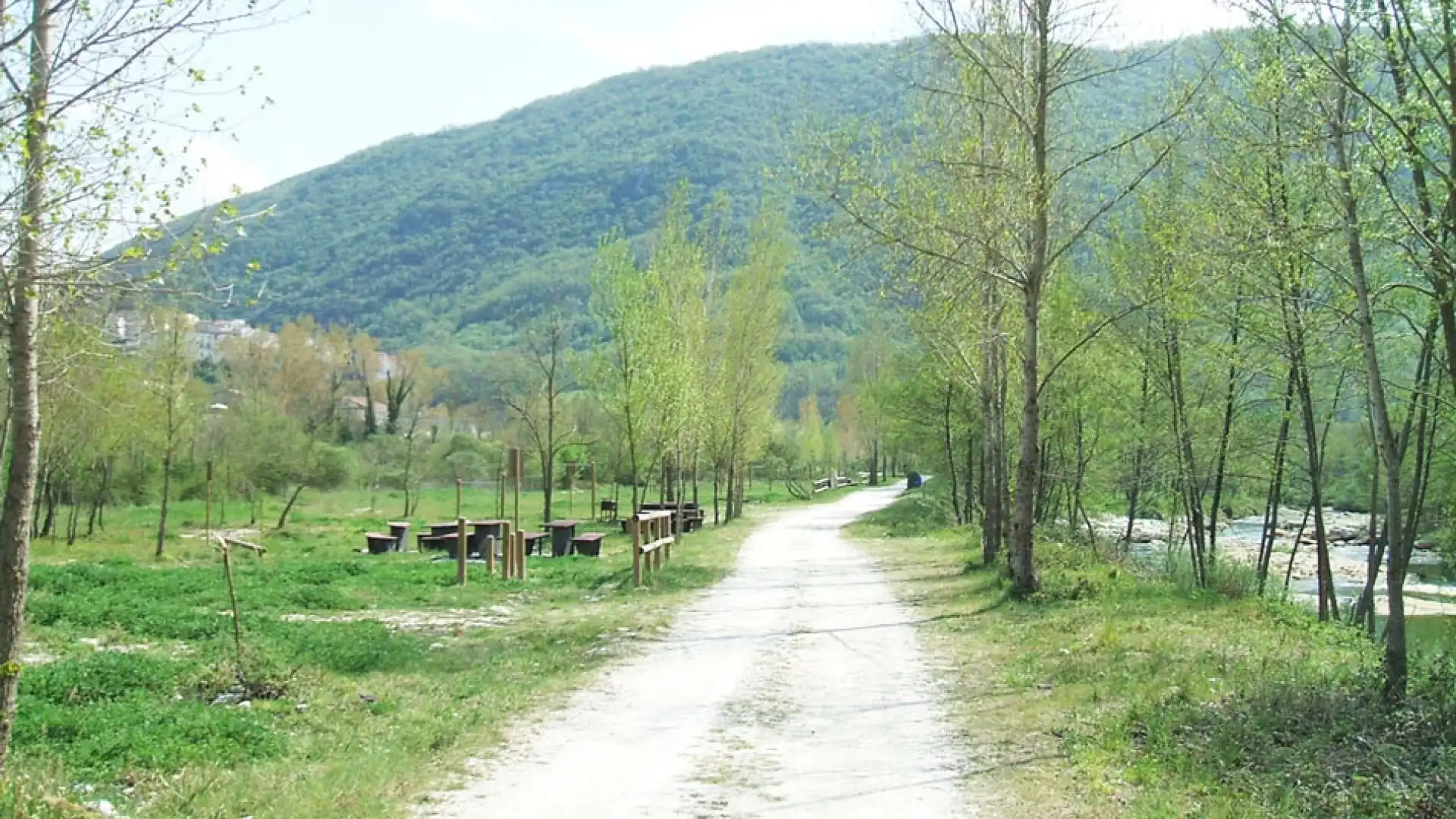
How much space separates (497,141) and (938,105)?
187211 mm

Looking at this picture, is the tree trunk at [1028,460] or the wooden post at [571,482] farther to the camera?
the wooden post at [571,482]

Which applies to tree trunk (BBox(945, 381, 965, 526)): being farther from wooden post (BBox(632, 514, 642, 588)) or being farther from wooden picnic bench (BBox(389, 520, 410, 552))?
wooden picnic bench (BBox(389, 520, 410, 552))

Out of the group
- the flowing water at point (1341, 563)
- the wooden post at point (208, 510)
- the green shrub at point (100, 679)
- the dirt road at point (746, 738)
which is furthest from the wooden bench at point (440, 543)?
the green shrub at point (100, 679)

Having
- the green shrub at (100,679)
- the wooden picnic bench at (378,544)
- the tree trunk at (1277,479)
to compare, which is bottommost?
the wooden picnic bench at (378,544)

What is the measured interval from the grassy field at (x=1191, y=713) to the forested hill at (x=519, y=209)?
10342 centimetres

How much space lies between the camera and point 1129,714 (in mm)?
8500

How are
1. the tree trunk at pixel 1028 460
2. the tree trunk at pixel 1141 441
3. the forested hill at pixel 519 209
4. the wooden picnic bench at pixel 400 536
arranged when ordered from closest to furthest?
the tree trunk at pixel 1028 460, the tree trunk at pixel 1141 441, the wooden picnic bench at pixel 400 536, the forested hill at pixel 519 209

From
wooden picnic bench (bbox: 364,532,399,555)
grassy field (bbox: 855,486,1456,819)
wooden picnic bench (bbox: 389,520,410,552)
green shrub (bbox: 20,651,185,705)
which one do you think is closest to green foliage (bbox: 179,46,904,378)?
wooden picnic bench (bbox: 389,520,410,552)

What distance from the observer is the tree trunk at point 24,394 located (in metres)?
5.51

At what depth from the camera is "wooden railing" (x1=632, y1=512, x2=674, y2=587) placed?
18.5 meters

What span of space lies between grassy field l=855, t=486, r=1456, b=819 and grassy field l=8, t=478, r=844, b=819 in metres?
3.85

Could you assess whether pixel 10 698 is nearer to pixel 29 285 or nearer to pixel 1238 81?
pixel 29 285

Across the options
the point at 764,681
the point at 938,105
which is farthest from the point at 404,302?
the point at 764,681

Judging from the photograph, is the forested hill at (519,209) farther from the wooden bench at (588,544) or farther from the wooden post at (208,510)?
the wooden bench at (588,544)
